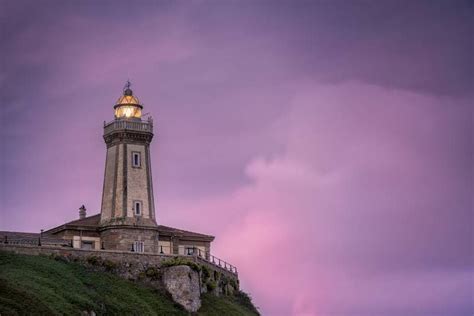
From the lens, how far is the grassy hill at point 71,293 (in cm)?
6350

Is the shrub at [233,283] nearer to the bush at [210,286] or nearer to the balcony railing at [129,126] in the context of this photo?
the bush at [210,286]

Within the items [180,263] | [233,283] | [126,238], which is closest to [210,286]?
[180,263]

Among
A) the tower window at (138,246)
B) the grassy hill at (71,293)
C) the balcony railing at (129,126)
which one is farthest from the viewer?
the balcony railing at (129,126)

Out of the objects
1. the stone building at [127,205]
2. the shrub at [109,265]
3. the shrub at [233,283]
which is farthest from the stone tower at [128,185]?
the shrub at [233,283]

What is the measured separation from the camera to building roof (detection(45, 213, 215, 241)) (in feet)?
282

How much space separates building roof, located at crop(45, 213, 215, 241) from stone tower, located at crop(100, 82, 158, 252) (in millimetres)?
899

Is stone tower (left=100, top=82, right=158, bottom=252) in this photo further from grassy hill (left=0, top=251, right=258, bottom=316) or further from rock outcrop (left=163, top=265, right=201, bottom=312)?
grassy hill (left=0, top=251, right=258, bottom=316)

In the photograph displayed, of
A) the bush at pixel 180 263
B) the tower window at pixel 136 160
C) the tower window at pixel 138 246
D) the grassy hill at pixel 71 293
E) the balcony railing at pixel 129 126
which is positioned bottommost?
the grassy hill at pixel 71 293

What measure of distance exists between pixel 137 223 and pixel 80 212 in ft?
29.6

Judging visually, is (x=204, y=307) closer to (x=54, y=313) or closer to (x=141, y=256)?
(x=141, y=256)

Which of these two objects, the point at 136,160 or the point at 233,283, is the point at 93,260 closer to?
the point at 136,160

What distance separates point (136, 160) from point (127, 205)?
382 cm

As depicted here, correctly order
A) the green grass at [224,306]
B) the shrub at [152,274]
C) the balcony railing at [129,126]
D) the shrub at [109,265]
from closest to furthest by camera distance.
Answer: the shrub at [109,265], the shrub at [152,274], the green grass at [224,306], the balcony railing at [129,126]

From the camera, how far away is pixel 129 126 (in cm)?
8912
